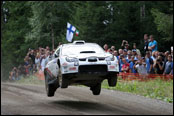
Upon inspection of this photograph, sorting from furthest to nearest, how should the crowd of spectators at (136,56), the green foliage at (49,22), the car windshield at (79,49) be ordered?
the crowd of spectators at (136,56), the green foliage at (49,22), the car windshield at (79,49)

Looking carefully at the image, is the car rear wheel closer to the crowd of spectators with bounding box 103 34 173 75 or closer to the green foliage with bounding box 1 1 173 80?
the green foliage with bounding box 1 1 173 80

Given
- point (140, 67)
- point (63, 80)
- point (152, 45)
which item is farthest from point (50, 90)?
point (152, 45)

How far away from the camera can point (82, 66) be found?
16.5ft

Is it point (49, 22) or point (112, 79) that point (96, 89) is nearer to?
point (112, 79)

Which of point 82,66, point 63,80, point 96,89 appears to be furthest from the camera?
point 96,89

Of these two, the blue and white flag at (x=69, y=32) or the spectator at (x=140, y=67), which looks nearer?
the blue and white flag at (x=69, y=32)

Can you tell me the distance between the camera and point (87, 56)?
16.7 ft

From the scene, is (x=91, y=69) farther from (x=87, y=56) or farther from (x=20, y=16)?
(x=20, y=16)

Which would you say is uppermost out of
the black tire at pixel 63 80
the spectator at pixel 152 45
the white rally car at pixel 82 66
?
the spectator at pixel 152 45

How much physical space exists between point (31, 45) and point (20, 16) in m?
0.72

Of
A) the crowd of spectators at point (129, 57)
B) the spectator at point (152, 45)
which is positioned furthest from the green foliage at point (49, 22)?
the spectator at point (152, 45)

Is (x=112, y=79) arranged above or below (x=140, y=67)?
below

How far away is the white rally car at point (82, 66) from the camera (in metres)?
5.05

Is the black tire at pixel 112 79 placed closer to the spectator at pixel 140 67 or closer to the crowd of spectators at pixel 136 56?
the crowd of spectators at pixel 136 56
